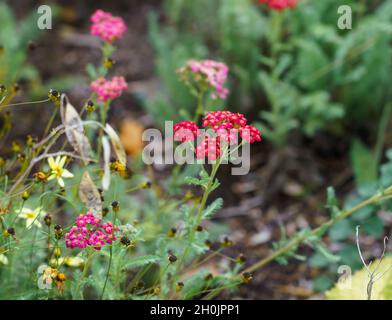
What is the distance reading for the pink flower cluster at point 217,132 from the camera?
129cm

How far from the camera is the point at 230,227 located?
254 cm

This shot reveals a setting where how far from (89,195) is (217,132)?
0.34 m

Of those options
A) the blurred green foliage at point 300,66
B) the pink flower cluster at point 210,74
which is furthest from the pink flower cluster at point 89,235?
the blurred green foliage at point 300,66

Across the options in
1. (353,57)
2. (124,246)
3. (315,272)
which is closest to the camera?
(124,246)

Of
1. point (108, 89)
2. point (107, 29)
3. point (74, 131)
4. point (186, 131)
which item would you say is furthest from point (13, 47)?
point (186, 131)

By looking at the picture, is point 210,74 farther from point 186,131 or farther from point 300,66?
point 300,66

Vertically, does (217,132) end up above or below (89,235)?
above

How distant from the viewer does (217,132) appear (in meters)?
1.30

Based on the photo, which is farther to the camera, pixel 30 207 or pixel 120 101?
pixel 120 101

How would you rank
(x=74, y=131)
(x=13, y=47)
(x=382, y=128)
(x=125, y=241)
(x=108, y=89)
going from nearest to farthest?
(x=125, y=241)
(x=74, y=131)
(x=108, y=89)
(x=382, y=128)
(x=13, y=47)

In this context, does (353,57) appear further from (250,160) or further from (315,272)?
(315,272)

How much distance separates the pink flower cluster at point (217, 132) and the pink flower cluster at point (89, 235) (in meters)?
0.25
